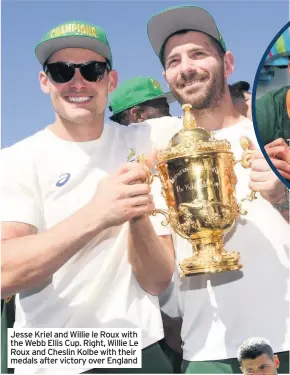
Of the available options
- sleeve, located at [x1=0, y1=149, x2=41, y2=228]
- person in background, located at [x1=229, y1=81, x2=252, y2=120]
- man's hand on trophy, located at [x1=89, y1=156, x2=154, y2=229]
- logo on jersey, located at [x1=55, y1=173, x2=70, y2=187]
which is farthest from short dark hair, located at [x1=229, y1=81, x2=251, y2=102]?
sleeve, located at [x1=0, y1=149, x2=41, y2=228]

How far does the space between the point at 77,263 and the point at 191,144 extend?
26.5 inches

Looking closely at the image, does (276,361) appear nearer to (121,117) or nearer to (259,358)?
(259,358)

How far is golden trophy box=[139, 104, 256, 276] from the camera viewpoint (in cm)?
210

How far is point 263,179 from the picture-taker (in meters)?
2.08

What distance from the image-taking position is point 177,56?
7.66 ft

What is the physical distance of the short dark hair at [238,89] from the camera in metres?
2.47

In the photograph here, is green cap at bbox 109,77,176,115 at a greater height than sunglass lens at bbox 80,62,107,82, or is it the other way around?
green cap at bbox 109,77,176,115

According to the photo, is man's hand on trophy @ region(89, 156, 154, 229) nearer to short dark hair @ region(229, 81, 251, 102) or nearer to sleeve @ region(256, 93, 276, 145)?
sleeve @ region(256, 93, 276, 145)

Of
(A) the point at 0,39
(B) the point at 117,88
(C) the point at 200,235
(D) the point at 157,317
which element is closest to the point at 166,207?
(C) the point at 200,235

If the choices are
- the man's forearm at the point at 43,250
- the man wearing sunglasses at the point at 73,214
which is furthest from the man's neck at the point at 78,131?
the man's forearm at the point at 43,250

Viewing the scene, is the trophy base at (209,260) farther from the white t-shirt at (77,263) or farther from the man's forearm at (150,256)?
the white t-shirt at (77,263)

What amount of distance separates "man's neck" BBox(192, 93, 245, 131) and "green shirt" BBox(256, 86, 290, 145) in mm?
298

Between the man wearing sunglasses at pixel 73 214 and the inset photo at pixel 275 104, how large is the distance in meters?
0.52
